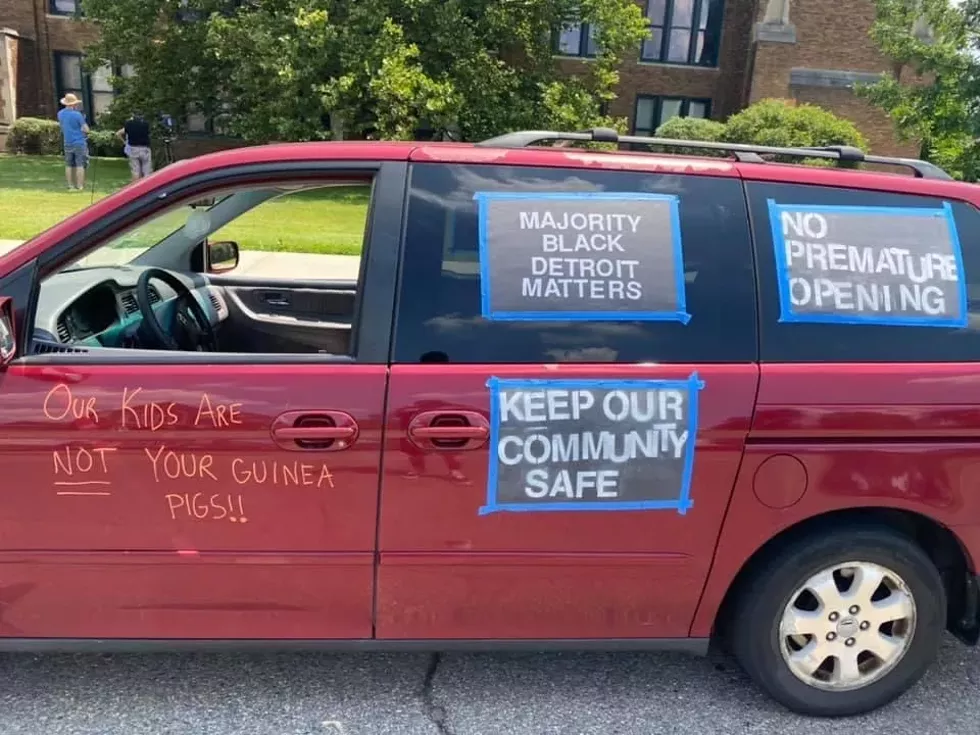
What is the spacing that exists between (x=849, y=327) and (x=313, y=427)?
5.20 ft

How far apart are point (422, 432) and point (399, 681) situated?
1.02m

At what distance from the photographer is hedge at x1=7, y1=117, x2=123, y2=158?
25.7 m

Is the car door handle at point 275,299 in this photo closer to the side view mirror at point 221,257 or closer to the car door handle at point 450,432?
the side view mirror at point 221,257

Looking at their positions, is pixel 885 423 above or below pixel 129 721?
above

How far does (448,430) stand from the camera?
2.35 m

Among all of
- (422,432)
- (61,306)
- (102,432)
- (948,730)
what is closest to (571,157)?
(422,432)

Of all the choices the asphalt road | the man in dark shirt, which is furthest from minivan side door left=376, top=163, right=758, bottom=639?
the man in dark shirt

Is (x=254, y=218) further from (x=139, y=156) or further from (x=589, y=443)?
(x=589, y=443)

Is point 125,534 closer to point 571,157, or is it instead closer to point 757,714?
point 571,157

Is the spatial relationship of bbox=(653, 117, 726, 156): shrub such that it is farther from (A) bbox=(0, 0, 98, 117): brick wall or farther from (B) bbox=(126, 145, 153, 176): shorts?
(A) bbox=(0, 0, 98, 117): brick wall

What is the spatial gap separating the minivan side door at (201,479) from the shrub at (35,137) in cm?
2724

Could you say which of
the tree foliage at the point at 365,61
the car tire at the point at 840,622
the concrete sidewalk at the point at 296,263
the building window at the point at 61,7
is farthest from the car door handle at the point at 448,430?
the building window at the point at 61,7

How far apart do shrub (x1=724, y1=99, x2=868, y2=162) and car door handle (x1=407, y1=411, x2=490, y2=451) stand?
15498mm

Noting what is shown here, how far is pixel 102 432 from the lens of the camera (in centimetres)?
233
